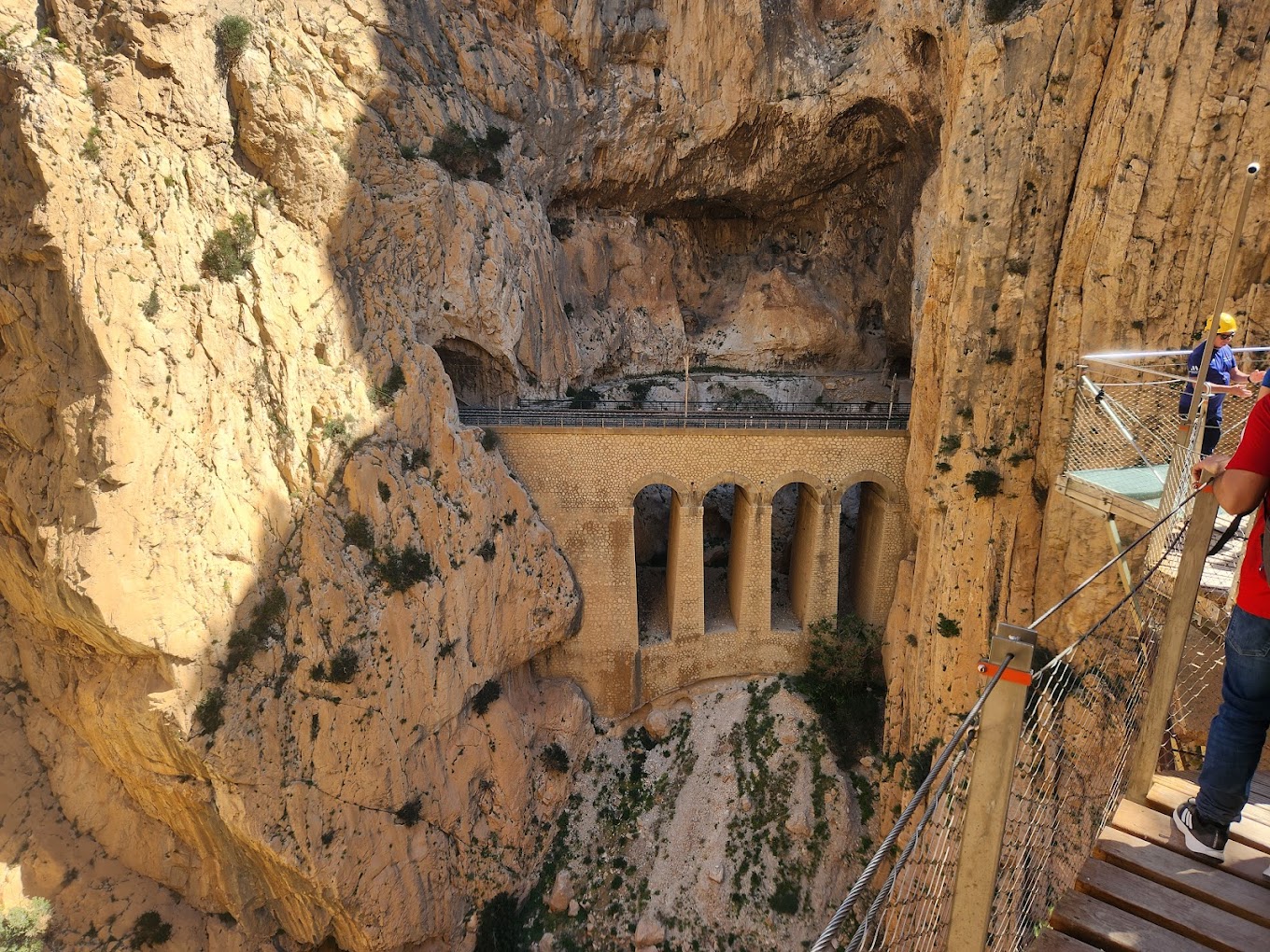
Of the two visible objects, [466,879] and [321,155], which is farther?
[466,879]

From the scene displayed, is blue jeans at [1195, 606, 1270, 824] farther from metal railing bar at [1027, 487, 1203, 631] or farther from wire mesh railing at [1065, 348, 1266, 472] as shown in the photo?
wire mesh railing at [1065, 348, 1266, 472]

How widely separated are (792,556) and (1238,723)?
20514 mm

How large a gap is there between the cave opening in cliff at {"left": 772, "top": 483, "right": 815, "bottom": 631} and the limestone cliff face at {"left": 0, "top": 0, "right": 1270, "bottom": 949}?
349 centimetres

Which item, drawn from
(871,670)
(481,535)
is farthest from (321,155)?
(871,670)

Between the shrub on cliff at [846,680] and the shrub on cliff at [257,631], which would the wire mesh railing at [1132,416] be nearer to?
the shrub on cliff at [846,680]

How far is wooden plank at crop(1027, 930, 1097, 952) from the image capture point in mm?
3215

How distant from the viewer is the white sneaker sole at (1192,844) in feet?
11.9

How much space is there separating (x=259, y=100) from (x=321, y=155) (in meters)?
1.70

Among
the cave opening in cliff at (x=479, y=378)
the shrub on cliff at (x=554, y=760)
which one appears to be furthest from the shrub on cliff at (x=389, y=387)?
the shrub on cliff at (x=554, y=760)

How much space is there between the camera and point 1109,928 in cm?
333

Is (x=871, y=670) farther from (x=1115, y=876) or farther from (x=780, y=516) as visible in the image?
(x=1115, y=876)

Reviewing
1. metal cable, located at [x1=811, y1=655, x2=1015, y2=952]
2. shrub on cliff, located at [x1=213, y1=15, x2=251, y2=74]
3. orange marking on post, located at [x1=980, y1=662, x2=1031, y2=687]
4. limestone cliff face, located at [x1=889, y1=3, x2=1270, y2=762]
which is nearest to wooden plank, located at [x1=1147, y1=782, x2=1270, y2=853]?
metal cable, located at [x1=811, y1=655, x2=1015, y2=952]

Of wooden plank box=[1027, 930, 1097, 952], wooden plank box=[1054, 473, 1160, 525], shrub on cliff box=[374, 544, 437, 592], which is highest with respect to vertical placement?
wooden plank box=[1054, 473, 1160, 525]

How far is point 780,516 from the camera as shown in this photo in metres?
27.3
